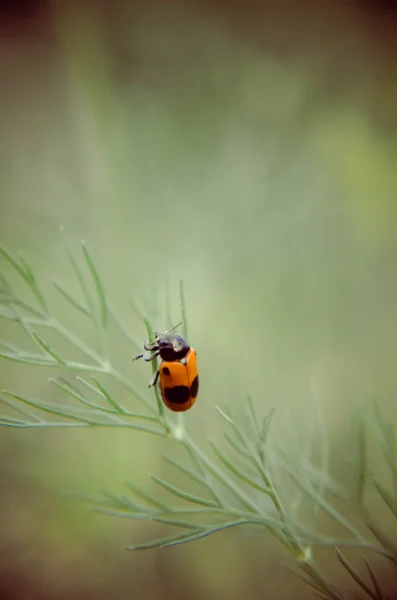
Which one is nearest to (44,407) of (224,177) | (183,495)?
(183,495)

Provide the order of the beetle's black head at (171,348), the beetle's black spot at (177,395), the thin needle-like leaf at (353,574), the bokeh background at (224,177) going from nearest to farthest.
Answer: the thin needle-like leaf at (353,574) → the beetle's black spot at (177,395) → the beetle's black head at (171,348) → the bokeh background at (224,177)

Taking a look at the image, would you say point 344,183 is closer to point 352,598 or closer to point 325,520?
point 325,520

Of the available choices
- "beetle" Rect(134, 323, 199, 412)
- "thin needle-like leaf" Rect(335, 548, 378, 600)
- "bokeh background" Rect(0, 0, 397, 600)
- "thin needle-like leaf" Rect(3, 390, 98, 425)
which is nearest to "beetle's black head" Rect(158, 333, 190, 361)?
"beetle" Rect(134, 323, 199, 412)

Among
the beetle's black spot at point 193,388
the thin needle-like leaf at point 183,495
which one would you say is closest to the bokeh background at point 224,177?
the beetle's black spot at point 193,388

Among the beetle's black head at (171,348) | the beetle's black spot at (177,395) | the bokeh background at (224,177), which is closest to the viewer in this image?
the beetle's black spot at (177,395)

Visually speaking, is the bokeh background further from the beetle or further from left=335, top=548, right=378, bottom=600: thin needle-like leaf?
left=335, top=548, right=378, bottom=600: thin needle-like leaf

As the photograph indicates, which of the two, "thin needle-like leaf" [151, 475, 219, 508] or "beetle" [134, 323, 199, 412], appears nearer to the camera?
"thin needle-like leaf" [151, 475, 219, 508]

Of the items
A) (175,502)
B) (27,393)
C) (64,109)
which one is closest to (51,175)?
(64,109)

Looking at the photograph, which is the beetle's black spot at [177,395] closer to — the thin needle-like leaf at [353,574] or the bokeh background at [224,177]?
the thin needle-like leaf at [353,574]

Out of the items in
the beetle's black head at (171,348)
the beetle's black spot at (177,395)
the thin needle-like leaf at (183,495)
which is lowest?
the thin needle-like leaf at (183,495)
